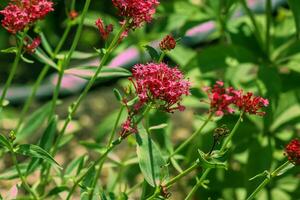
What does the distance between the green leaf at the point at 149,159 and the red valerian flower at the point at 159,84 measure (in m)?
0.16

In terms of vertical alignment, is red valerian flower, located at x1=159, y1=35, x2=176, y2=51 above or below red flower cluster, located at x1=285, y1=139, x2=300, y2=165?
above

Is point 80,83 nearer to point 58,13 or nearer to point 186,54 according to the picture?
point 58,13

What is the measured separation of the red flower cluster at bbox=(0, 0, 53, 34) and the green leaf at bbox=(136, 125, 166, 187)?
0.34 meters

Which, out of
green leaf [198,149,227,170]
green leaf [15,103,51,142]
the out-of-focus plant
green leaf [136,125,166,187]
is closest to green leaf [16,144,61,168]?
the out-of-focus plant

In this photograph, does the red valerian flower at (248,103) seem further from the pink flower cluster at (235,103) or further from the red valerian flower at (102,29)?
the red valerian flower at (102,29)

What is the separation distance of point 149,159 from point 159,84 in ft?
0.77

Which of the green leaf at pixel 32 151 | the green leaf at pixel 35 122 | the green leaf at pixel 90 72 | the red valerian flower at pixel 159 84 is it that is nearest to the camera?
the red valerian flower at pixel 159 84

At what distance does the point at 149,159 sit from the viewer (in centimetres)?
151

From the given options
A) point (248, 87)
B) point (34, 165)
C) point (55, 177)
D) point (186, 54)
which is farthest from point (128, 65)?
point (34, 165)

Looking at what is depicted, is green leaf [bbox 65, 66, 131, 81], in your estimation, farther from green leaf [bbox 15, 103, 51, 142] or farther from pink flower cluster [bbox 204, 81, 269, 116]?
green leaf [bbox 15, 103, 51, 142]

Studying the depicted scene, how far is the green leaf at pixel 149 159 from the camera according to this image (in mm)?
1485

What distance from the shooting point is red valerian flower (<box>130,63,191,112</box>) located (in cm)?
134

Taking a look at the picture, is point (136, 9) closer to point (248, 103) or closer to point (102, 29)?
point (102, 29)

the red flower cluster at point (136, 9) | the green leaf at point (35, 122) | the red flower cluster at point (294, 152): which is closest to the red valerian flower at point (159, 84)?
the red flower cluster at point (136, 9)
